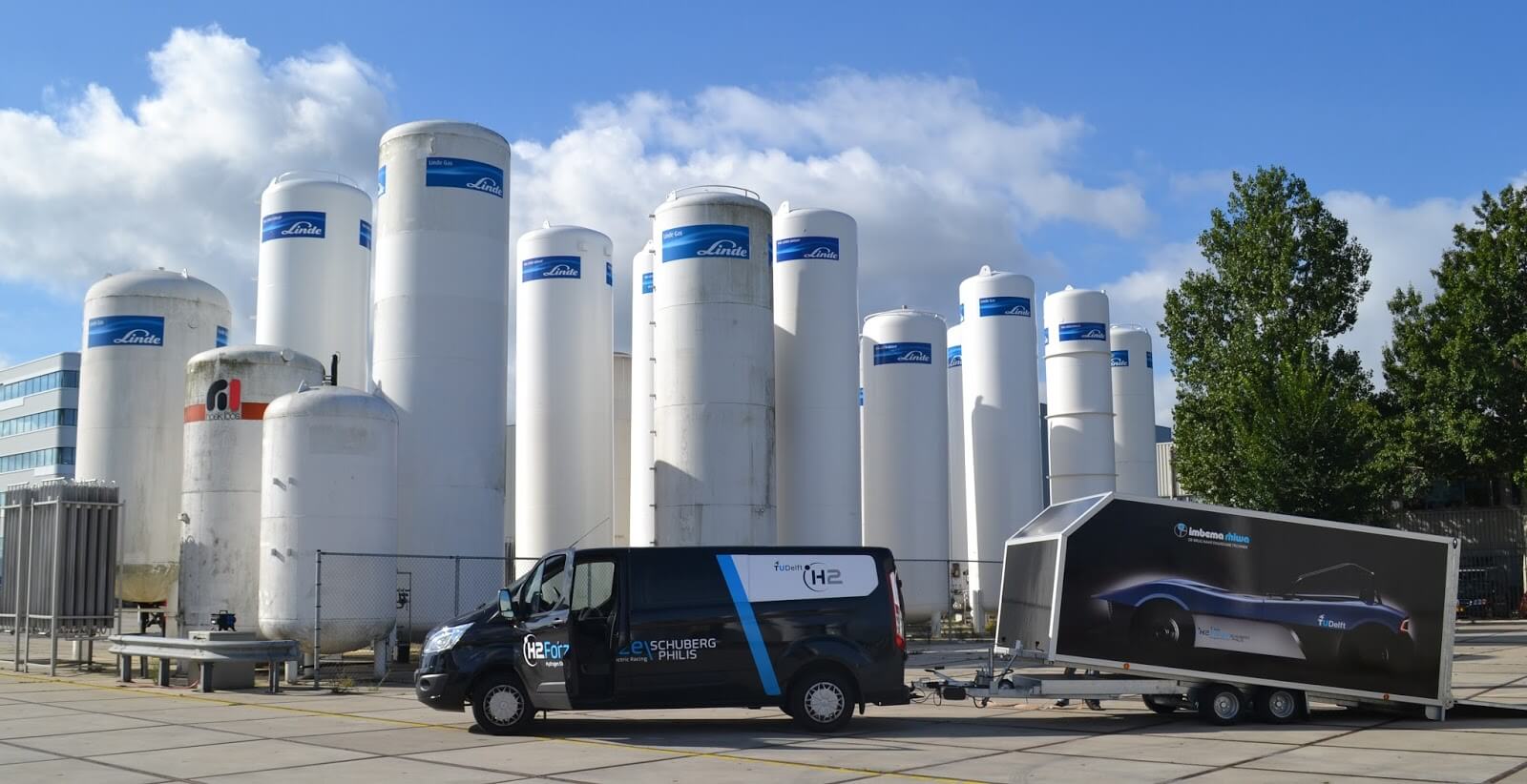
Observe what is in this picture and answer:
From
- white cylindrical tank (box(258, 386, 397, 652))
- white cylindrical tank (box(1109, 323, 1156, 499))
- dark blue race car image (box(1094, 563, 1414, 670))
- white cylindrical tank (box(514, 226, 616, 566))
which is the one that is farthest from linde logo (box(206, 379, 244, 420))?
white cylindrical tank (box(1109, 323, 1156, 499))

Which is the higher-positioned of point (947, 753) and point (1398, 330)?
point (1398, 330)

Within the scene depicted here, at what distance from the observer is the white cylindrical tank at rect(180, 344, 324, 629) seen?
23922 millimetres

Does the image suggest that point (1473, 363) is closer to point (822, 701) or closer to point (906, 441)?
point (906, 441)

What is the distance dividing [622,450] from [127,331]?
12946mm

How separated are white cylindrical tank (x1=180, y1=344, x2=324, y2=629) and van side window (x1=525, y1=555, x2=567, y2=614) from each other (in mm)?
10666

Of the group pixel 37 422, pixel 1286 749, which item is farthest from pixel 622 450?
pixel 37 422

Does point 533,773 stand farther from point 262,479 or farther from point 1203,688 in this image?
point 262,479

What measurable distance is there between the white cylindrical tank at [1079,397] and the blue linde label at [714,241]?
15.3m

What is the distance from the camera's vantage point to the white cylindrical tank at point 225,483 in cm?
2392

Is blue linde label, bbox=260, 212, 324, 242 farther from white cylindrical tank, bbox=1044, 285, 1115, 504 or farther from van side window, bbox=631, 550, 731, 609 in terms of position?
white cylindrical tank, bbox=1044, 285, 1115, 504

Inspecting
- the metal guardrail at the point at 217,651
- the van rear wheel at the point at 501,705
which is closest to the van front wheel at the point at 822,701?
the van rear wheel at the point at 501,705

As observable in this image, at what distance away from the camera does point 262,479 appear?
2267 cm

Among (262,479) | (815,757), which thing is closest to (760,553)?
(815,757)

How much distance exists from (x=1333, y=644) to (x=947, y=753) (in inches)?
220
